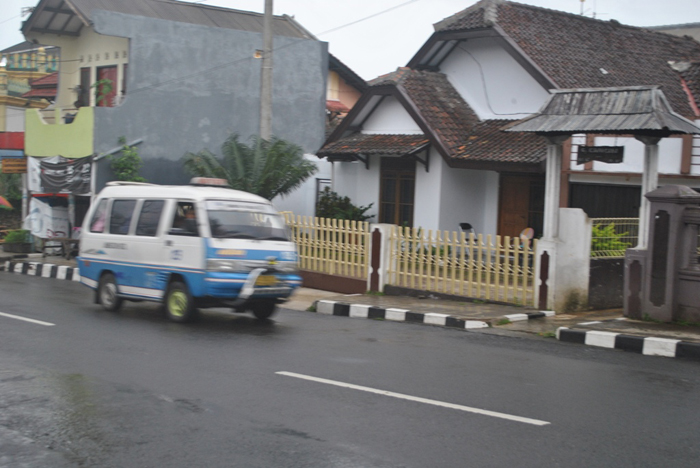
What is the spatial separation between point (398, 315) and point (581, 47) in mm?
11699

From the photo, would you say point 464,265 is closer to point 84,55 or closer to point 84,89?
point 84,89

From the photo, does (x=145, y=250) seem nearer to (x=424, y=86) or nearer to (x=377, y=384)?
(x=377, y=384)

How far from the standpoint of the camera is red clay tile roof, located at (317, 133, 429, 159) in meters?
20.2

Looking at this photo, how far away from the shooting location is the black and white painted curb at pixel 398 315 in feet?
38.7

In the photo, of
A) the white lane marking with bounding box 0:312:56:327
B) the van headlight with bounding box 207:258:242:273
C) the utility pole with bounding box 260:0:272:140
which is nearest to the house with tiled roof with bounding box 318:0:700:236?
the utility pole with bounding box 260:0:272:140

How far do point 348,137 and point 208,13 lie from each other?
726 centimetres

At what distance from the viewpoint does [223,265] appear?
36.2 ft

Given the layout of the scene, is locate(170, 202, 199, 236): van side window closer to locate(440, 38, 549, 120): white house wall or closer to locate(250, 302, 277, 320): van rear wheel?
locate(250, 302, 277, 320): van rear wheel

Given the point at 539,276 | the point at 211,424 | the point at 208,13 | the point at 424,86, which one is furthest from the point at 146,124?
the point at 211,424

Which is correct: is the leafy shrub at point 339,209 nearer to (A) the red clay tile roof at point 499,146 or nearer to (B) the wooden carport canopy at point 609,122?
(A) the red clay tile roof at point 499,146

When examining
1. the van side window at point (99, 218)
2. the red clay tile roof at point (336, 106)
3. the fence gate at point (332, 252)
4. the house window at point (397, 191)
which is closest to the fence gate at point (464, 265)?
the fence gate at point (332, 252)

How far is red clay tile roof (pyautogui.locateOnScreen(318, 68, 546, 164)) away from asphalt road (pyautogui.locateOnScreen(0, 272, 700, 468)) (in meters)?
8.39

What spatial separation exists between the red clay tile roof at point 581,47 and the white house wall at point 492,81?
2.16ft

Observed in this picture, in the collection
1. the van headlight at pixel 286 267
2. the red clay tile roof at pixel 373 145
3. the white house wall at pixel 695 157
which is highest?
the red clay tile roof at pixel 373 145
